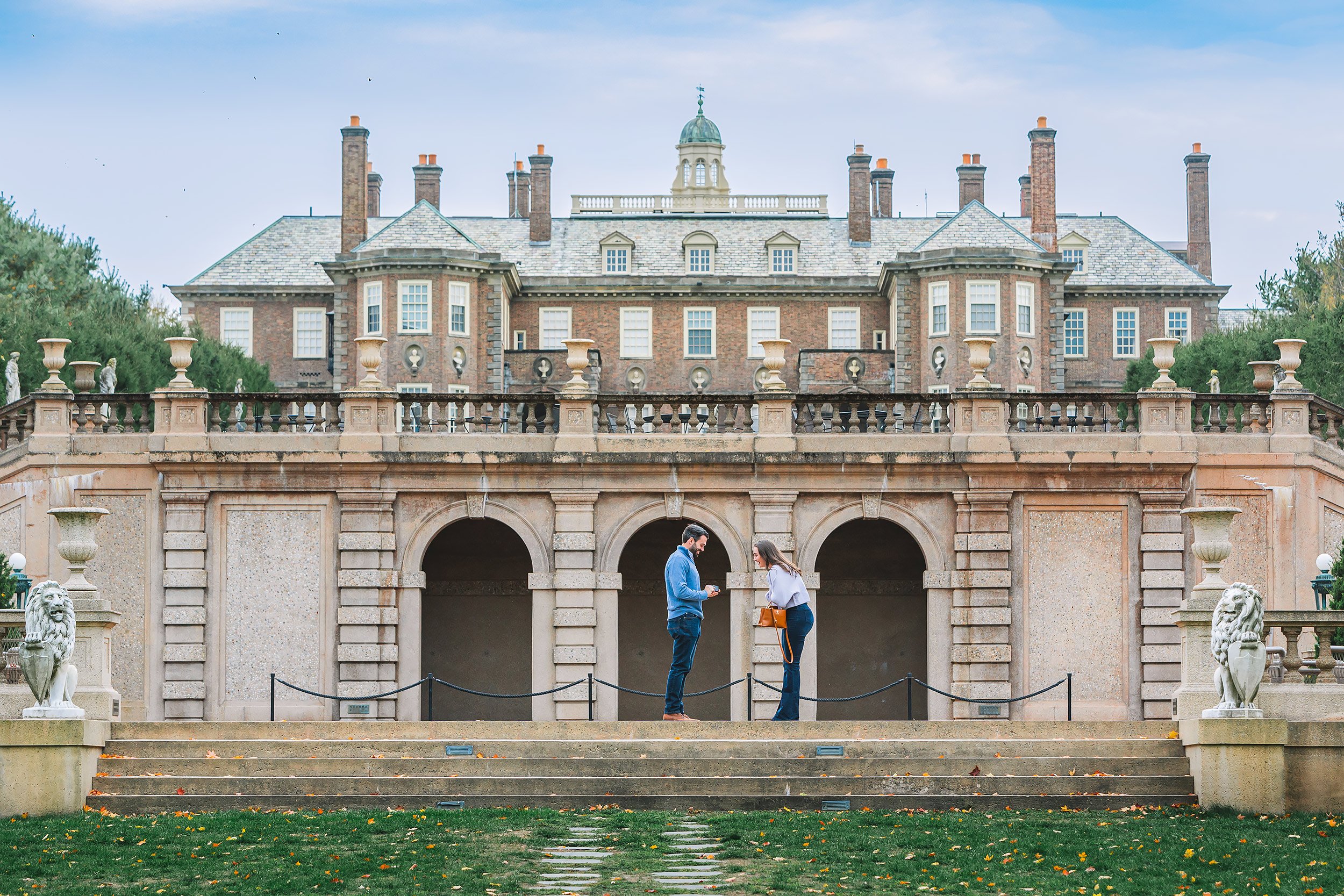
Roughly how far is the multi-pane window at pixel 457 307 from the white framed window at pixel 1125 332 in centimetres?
2503

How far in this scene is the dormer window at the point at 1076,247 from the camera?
6994cm

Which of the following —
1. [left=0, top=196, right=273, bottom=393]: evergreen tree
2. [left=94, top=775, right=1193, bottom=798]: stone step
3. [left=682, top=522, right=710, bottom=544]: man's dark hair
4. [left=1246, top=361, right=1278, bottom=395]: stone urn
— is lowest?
[left=94, top=775, right=1193, bottom=798]: stone step

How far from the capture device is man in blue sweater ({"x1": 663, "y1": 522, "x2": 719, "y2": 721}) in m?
18.5

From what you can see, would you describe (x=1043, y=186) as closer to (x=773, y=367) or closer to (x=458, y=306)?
(x=458, y=306)

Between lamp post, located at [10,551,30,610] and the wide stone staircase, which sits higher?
lamp post, located at [10,551,30,610]

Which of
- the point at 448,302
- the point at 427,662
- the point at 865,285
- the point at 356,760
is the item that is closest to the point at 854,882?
the point at 356,760

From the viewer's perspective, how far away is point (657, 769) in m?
16.8

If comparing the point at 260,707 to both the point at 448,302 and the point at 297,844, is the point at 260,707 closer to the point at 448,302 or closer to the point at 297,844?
the point at 297,844

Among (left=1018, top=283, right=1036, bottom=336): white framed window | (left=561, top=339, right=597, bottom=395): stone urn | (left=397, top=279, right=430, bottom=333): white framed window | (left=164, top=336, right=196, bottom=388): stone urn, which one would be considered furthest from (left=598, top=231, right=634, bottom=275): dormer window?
(left=164, top=336, right=196, bottom=388): stone urn

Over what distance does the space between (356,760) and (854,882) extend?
5.86m

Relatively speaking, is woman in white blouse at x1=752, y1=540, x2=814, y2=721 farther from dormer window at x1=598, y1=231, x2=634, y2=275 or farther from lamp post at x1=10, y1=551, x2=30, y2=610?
dormer window at x1=598, y1=231, x2=634, y2=275

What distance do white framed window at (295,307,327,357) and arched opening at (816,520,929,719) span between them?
41417 mm

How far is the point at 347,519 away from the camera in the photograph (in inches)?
1038

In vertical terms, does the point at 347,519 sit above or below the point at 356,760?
above
